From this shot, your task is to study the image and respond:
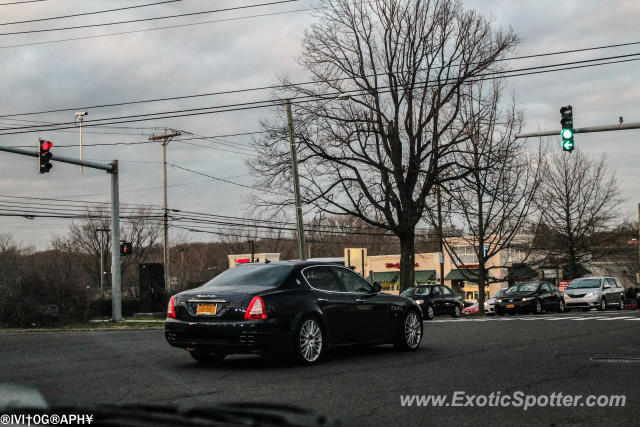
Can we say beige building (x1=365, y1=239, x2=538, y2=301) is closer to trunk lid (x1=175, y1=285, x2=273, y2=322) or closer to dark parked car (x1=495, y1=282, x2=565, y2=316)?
dark parked car (x1=495, y1=282, x2=565, y2=316)

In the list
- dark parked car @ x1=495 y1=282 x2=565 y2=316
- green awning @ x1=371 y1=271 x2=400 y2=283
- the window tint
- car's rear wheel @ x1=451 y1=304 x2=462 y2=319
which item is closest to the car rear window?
the window tint

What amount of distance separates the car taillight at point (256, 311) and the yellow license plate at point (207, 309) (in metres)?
0.47

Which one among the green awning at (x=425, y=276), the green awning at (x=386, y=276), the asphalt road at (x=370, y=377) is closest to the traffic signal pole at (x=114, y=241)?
the asphalt road at (x=370, y=377)

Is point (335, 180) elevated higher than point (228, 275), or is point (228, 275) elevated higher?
point (335, 180)

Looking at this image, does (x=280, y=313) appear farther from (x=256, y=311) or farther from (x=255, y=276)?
(x=255, y=276)

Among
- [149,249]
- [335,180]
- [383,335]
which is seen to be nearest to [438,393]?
[383,335]

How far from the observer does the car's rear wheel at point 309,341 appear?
10.3 meters

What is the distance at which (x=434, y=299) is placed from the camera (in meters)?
33.3

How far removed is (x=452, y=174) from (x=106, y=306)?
21244mm

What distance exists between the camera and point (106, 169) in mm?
26500

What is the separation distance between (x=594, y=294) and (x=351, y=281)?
2580 cm

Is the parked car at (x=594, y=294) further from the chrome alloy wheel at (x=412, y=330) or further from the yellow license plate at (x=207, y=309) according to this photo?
the yellow license plate at (x=207, y=309)

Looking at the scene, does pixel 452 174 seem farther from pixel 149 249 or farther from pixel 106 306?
pixel 149 249

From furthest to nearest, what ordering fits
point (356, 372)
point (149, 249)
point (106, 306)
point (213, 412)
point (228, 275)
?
1. point (149, 249)
2. point (106, 306)
3. point (228, 275)
4. point (356, 372)
5. point (213, 412)
